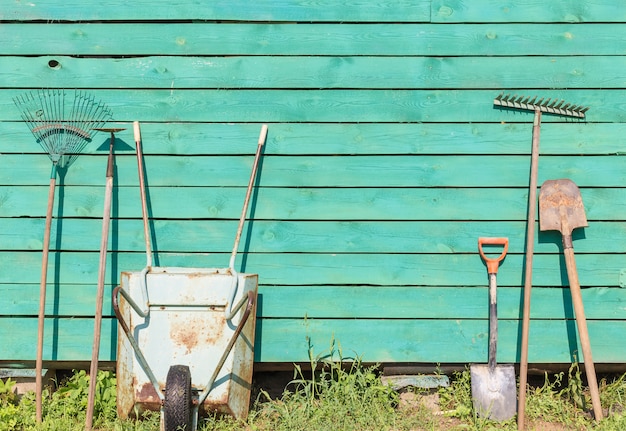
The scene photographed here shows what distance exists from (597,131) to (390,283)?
148cm

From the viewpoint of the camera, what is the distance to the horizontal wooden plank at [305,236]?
12.2ft

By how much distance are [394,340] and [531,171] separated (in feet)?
4.08

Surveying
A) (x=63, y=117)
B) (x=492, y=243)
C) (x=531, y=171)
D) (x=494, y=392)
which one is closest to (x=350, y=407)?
(x=494, y=392)

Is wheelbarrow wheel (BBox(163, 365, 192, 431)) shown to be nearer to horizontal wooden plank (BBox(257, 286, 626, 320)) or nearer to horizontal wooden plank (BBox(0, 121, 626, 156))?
horizontal wooden plank (BBox(257, 286, 626, 320))

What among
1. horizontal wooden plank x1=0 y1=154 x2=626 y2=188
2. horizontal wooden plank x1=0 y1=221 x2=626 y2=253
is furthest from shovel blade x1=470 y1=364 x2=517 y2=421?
horizontal wooden plank x1=0 y1=154 x2=626 y2=188

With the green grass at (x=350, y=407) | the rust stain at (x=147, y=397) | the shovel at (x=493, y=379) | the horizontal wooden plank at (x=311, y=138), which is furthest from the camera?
the horizontal wooden plank at (x=311, y=138)

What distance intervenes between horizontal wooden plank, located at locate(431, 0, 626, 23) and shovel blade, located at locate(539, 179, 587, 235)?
0.95m

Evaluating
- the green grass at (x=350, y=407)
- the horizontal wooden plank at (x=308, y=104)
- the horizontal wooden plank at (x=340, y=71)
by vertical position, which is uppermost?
the horizontal wooden plank at (x=340, y=71)

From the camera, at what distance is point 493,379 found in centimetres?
367

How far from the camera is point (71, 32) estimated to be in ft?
12.2

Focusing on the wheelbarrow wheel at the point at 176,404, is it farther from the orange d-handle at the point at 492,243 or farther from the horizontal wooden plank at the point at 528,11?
the horizontal wooden plank at the point at 528,11

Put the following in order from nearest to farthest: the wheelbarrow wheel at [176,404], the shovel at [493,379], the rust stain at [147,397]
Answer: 1. the wheelbarrow wheel at [176,404]
2. the rust stain at [147,397]
3. the shovel at [493,379]

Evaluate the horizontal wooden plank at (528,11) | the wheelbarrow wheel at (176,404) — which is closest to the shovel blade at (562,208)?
the horizontal wooden plank at (528,11)

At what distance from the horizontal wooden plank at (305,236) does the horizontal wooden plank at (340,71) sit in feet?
2.59
